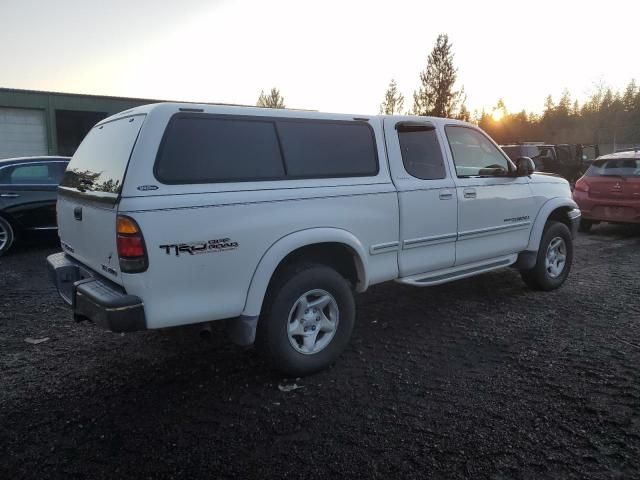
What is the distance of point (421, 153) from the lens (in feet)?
14.8

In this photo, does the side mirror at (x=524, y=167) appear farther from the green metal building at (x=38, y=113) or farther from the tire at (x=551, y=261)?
the green metal building at (x=38, y=113)

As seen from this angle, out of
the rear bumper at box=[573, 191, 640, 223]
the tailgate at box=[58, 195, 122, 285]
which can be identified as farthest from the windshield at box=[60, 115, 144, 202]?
the rear bumper at box=[573, 191, 640, 223]

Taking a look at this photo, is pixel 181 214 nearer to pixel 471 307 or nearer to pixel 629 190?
pixel 471 307

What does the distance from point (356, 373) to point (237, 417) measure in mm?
994

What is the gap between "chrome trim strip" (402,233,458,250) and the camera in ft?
13.9

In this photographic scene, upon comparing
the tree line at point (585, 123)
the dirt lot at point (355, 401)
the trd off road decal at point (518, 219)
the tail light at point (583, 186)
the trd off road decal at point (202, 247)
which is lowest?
the dirt lot at point (355, 401)

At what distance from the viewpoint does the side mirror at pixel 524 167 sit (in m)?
5.10

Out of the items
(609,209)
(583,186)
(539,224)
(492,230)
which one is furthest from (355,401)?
(583,186)

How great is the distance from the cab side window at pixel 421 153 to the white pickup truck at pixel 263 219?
13mm

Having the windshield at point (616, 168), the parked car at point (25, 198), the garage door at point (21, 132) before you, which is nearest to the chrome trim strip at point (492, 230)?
the windshield at point (616, 168)

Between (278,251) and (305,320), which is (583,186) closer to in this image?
(305,320)

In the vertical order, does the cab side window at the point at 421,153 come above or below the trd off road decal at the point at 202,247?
above

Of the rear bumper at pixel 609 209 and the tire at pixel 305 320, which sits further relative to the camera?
the rear bumper at pixel 609 209

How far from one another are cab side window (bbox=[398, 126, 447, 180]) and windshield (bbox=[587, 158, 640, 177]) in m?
6.44
